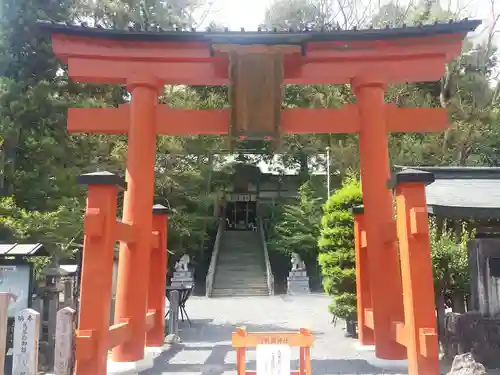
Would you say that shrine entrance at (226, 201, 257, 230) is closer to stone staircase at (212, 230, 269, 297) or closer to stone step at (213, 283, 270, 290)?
stone staircase at (212, 230, 269, 297)

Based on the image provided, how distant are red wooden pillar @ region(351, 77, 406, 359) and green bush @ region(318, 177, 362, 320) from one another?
8.64 ft

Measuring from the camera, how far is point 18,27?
1664 centimetres

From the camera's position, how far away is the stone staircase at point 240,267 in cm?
2042

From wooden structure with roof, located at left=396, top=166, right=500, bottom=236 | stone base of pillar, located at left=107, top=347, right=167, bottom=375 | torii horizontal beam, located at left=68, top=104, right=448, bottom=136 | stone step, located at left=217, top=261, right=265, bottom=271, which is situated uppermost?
torii horizontal beam, located at left=68, top=104, right=448, bottom=136

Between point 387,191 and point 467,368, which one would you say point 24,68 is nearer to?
point 387,191

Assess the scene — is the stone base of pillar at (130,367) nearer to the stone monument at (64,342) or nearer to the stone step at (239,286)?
the stone monument at (64,342)

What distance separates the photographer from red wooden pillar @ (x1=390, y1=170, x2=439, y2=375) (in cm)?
470

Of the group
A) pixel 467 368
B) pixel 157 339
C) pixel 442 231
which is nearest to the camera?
pixel 467 368

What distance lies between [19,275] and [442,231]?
26.0 feet

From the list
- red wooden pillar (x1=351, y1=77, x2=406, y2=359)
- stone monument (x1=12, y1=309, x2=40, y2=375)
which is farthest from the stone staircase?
stone monument (x1=12, y1=309, x2=40, y2=375)

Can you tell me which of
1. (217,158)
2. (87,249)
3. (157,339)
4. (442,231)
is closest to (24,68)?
(217,158)

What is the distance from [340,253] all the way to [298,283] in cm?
1183

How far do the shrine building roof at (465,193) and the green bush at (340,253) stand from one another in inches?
81.0

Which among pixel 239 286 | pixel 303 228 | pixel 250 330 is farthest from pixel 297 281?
pixel 250 330
